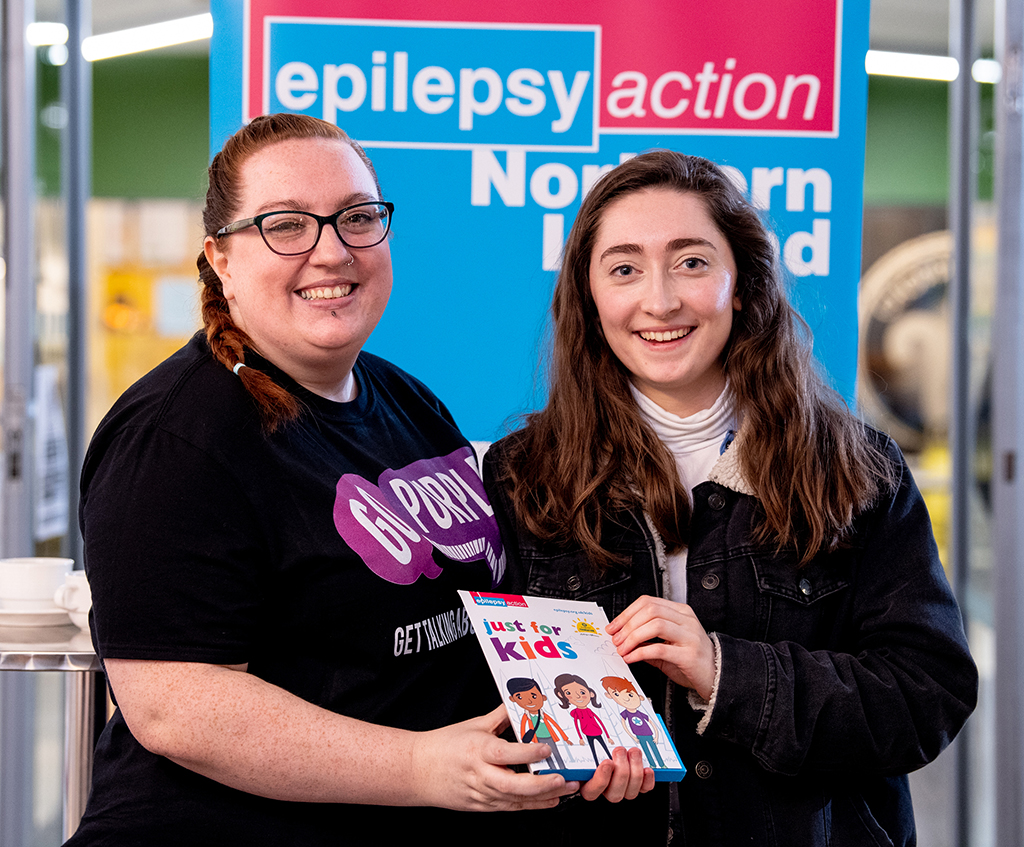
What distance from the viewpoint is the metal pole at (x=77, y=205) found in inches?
143

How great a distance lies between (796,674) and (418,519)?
68 cm

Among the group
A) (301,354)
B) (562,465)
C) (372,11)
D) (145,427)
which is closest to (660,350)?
(562,465)

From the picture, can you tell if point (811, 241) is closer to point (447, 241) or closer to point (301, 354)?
point (447, 241)

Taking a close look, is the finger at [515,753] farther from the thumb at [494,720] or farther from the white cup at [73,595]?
the white cup at [73,595]

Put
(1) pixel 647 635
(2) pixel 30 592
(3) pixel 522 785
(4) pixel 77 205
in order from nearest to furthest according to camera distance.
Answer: (3) pixel 522 785 < (1) pixel 647 635 < (2) pixel 30 592 < (4) pixel 77 205

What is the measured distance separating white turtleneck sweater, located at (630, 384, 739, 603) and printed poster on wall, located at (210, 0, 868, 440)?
2.63ft

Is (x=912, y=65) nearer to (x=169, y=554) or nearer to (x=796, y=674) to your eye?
(x=796, y=674)

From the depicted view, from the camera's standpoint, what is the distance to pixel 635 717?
1563mm

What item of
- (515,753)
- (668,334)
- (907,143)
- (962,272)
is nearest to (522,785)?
(515,753)

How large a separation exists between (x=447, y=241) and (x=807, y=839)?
66.0 inches

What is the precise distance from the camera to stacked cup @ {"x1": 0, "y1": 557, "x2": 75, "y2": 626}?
2102mm

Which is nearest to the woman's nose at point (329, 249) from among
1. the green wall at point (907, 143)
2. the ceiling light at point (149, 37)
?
the ceiling light at point (149, 37)

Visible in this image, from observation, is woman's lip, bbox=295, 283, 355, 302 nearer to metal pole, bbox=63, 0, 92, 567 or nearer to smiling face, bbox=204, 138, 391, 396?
smiling face, bbox=204, 138, 391, 396

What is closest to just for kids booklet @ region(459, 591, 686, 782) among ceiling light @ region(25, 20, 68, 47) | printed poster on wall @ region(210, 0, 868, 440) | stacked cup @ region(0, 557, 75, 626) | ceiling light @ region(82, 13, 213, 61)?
stacked cup @ region(0, 557, 75, 626)
